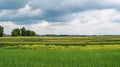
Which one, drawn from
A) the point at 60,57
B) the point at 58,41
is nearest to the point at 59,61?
the point at 60,57

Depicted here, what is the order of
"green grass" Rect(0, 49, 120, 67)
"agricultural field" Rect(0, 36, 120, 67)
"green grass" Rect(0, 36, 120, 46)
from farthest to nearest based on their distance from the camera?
"green grass" Rect(0, 36, 120, 46), "agricultural field" Rect(0, 36, 120, 67), "green grass" Rect(0, 49, 120, 67)

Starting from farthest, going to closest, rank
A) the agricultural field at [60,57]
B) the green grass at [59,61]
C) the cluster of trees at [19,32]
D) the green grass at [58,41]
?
the cluster of trees at [19,32], the green grass at [58,41], the agricultural field at [60,57], the green grass at [59,61]

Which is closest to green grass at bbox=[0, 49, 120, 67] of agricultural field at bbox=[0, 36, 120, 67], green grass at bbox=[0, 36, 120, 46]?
agricultural field at bbox=[0, 36, 120, 67]

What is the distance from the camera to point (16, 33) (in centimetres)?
11588

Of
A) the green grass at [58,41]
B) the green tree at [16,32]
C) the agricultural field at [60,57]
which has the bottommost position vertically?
the green grass at [58,41]

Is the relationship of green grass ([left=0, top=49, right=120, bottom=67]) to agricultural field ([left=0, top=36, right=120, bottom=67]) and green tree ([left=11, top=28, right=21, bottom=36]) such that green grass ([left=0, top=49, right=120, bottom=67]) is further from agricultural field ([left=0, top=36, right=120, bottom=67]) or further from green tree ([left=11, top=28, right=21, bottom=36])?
green tree ([left=11, top=28, right=21, bottom=36])

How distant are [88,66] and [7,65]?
170 inches

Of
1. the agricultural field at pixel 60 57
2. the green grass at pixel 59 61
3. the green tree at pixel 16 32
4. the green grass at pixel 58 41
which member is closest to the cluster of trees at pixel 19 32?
the green tree at pixel 16 32

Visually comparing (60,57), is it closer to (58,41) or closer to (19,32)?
(58,41)

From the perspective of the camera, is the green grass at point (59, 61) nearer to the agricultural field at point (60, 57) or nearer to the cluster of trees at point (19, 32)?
the agricultural field at point (60, 57)

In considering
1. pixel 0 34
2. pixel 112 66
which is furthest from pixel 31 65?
pixel 0 34

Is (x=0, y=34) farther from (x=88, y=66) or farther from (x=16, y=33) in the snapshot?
(x=88, y=66)

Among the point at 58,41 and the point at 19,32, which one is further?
the point at 19,32

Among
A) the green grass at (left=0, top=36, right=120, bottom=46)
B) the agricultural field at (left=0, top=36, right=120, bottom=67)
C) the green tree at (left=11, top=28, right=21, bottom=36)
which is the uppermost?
the green tree at (left=11, top=28, right=21, bottom=36)
